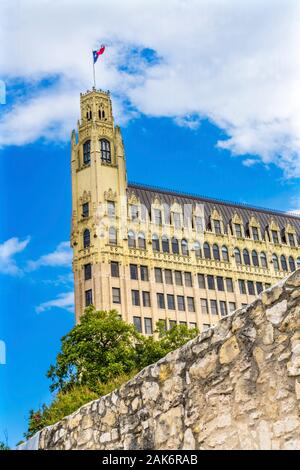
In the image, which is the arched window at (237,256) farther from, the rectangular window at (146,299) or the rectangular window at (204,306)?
the rectangular window at (146,299)

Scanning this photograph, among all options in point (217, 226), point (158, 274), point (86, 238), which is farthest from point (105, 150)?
point (217, 226)

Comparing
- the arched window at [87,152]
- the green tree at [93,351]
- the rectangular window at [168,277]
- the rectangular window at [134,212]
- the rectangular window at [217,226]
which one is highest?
the arched window at [87,152]

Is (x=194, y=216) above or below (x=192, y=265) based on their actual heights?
above

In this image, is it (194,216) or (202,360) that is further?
(194,216)

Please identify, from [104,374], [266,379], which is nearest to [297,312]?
[266,379]

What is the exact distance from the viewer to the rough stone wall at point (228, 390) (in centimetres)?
807

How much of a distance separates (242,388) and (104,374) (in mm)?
43239

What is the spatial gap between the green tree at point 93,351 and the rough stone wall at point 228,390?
41.4m

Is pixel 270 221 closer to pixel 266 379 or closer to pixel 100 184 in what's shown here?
pixel 100 184

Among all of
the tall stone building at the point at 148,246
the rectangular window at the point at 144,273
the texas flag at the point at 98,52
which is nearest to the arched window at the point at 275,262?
the tall stone building at the point at 148,246

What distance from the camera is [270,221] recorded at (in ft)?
341
